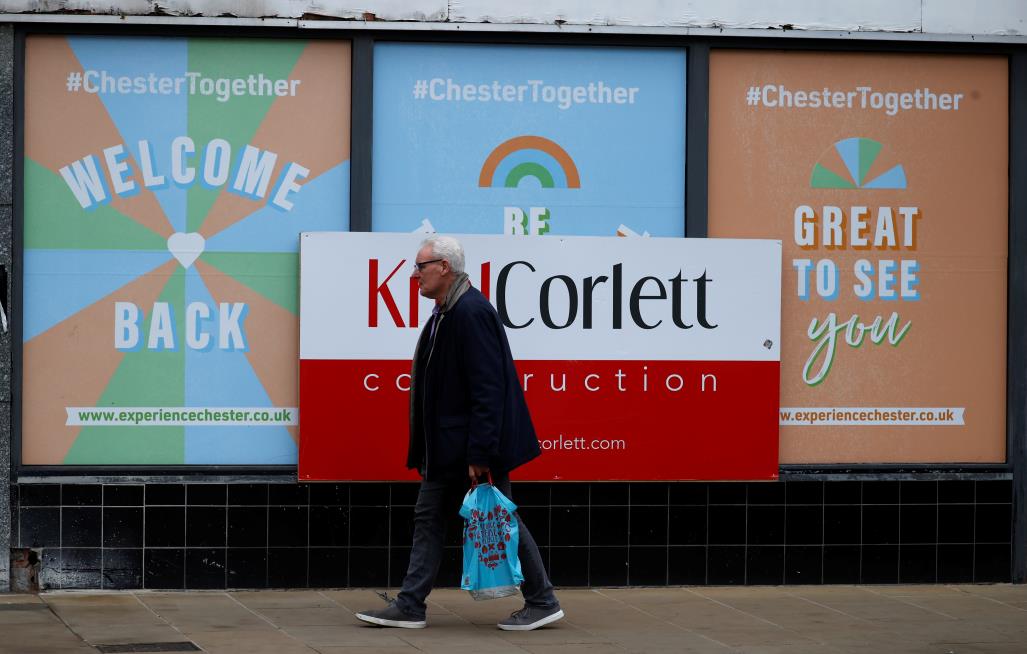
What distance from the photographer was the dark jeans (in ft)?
23.3

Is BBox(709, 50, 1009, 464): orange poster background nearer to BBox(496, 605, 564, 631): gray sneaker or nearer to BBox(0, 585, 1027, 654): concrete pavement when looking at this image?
BBox(0, 585, 1027, 654): concrete pavement

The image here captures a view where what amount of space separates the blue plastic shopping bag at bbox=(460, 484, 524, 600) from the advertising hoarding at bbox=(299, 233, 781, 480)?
1.27m

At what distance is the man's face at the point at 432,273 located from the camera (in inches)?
277

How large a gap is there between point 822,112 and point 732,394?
1735 millimetres

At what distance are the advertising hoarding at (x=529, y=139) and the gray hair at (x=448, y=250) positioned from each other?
1237 millimetres

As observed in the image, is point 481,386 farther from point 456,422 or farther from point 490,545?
point 490,545

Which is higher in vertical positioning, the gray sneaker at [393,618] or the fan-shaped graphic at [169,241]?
the fan-shaped graphic at [169,241]

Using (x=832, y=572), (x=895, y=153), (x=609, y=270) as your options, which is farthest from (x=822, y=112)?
(x=832, y=572)

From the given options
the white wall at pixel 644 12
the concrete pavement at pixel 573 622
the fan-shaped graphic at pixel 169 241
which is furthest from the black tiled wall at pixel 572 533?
the white wall at pixel 644 12

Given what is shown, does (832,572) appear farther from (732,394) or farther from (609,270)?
(609,270)

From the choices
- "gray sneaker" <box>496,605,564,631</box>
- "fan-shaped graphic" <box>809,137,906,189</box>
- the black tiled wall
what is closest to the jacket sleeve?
"gray sneaker" <box>496,605,564,631</box>

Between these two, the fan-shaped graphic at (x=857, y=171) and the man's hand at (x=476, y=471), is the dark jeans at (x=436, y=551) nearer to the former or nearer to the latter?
the man's hand at (x=476, y=471)

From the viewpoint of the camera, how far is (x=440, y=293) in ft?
23.3

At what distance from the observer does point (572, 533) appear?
836cm
